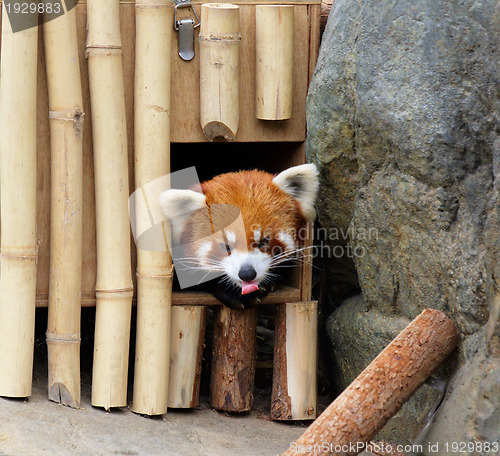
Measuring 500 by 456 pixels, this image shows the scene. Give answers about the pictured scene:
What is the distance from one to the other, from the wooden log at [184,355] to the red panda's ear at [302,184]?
31.4 inches

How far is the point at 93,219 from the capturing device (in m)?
3.38

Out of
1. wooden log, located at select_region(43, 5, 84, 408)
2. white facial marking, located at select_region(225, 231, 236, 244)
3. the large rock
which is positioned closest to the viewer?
the large rock

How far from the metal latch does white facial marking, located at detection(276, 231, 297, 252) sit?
1.04m

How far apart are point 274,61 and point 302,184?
0.65 meters

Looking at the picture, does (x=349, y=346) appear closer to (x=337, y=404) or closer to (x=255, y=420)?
(x=255, y=420)

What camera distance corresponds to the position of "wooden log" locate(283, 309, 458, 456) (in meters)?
2.38

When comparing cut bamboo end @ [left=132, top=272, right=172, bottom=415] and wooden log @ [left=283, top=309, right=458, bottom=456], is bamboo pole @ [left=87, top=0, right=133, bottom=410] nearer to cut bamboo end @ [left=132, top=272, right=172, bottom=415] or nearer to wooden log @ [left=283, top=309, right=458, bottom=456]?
cut bamboo end @ [left=132, top=272, right=172, bottom=415]

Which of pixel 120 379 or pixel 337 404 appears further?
pixel 120 379

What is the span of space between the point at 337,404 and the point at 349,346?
1054mm

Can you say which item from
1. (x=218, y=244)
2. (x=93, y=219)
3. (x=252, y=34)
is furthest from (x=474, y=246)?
(x=93, y=219)

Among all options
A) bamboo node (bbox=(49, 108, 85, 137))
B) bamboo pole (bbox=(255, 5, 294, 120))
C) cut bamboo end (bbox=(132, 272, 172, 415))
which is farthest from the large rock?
bamboo node (bbox=(49, 108, 85, 137))

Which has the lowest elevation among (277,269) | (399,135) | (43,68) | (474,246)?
(277,269)
